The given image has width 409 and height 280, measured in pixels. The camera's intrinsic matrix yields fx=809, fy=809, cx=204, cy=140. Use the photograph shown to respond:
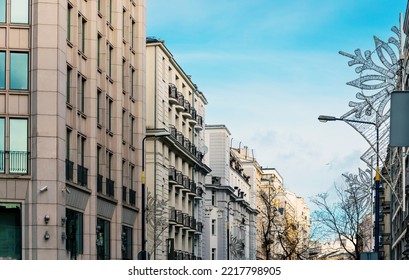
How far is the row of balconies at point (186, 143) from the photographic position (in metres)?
75.8

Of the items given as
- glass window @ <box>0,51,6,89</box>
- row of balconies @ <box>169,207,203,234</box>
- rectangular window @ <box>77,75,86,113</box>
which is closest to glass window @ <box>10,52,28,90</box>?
glass window @ <box>0,51,6,89</box>

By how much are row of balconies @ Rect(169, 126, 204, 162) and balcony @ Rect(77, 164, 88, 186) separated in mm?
29209

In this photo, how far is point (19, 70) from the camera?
39250 mm

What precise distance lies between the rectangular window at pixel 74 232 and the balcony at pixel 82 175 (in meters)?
1.72

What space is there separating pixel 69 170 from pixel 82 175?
94.2 inches

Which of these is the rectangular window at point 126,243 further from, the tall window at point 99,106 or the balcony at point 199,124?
the balcony at point 199,124

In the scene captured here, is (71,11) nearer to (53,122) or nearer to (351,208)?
(53,122)

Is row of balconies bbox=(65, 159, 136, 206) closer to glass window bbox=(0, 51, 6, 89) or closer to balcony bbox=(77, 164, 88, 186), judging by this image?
balcony bbox=(77, 164, 88, 186)

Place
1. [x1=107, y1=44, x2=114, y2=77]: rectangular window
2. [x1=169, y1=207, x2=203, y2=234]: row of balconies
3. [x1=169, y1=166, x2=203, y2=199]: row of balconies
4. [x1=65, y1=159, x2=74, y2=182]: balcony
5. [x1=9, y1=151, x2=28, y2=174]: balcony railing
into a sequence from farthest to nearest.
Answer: [x1=169, y1=166, x2=203, y2=199]: row of balconies
[x1=169, y1=207, x2=203, y2=234]: row of balconies
[x1=107, y1=44, x2=114, y2=77]: rectangular window
[x1=65, y1=159, x2=74, y2=182]: balcony
[x1=9, y1=151, x2=28, y2=174]: balcony railing

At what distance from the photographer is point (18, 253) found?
37750 mm

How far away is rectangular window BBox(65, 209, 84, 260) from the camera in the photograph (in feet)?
133

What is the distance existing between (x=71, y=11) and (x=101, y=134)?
342 inches

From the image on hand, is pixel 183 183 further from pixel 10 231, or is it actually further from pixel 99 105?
pixel 10 231
